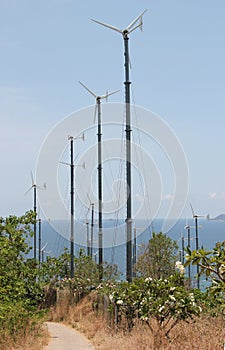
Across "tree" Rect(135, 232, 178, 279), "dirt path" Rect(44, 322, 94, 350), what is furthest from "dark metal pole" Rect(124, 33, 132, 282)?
"tree" Rect(135, 232, 178, 279)

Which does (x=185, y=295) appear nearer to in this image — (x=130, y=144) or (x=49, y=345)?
(x=49, y=345)

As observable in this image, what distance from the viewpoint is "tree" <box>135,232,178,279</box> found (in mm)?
28672

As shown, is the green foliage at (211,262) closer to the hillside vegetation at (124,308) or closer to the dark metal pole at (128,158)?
the hillside vegetation at (124,308)

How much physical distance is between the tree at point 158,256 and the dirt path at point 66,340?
394 inches

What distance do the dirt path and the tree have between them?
32.8ft

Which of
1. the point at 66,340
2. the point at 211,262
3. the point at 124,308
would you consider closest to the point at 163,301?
the point at 124,308

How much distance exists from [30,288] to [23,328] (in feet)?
29.7

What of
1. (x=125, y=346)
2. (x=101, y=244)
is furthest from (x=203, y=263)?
(x=101, y=244)

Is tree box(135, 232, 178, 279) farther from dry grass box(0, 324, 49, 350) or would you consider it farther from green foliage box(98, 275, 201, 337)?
green foliage box(98, 275, 201, 337)

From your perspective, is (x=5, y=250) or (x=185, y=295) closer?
(x=185, y=295)

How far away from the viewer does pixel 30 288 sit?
2341 centimetres

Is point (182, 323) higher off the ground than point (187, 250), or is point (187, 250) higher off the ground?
point (187, 250)

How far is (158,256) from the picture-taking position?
2920 centimetres

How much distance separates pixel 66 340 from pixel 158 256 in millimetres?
13929
